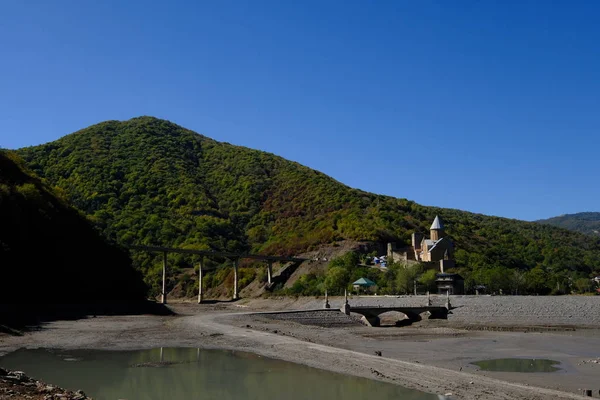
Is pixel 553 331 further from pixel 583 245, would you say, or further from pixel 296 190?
pixel 583 245

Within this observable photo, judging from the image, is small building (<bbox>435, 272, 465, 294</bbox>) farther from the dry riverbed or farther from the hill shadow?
the hill shadow

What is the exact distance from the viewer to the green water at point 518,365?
79.9 ft

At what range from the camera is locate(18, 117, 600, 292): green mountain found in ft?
340

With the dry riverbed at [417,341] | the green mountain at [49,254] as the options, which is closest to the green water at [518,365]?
the dry riverbed at [417,341]

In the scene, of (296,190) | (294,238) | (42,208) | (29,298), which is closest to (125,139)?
(296,190)

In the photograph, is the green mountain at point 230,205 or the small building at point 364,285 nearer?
the small building at point 364,285

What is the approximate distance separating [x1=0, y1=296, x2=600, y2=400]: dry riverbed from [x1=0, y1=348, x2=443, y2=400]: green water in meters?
1.45

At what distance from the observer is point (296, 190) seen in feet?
429

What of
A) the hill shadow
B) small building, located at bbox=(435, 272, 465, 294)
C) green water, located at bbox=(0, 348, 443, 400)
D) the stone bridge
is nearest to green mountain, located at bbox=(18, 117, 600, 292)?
small building, located at bbox=(435, 272, 465, 294)

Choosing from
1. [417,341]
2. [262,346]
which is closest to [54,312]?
[262,346]

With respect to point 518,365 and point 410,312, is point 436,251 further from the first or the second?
point 518,365

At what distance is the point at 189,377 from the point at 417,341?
19.0 metres

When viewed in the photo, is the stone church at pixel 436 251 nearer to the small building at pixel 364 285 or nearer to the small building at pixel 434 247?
the small building at pixel 434 247

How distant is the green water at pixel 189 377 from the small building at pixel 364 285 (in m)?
43.9
